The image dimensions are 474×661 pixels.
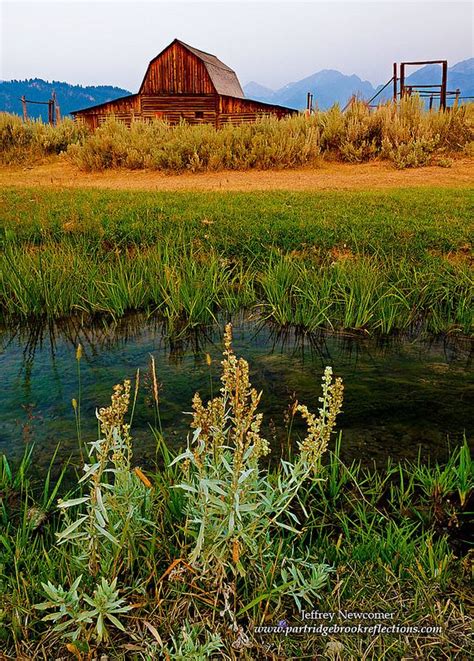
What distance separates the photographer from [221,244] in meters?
6.45

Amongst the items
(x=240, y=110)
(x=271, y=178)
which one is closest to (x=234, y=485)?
(x=271, y=178)

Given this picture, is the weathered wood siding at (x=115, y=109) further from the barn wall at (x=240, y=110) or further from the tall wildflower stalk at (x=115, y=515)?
the tall wildflower stalk at (x=115, y=515)

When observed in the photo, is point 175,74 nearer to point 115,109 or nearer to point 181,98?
point 181,98

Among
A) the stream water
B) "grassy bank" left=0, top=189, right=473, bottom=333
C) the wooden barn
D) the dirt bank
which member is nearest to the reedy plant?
the stream water

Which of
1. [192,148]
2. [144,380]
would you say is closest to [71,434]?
[144,380]

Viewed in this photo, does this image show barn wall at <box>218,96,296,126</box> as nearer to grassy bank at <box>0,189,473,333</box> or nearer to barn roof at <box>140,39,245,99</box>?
barn roof at <box>140,39,245,99</box>

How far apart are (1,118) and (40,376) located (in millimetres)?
18591

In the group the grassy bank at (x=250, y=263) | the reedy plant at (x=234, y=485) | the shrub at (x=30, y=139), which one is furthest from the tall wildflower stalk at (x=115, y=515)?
the shrub at (x=30, y=139)

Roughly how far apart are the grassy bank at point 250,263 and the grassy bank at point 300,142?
6568mm

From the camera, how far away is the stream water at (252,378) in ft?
10.6

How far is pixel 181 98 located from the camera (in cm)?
3306

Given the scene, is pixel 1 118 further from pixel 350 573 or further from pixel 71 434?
pixel 350 573

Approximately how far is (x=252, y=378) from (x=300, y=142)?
12.2 metres

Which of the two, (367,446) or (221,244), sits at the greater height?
(221,244)
